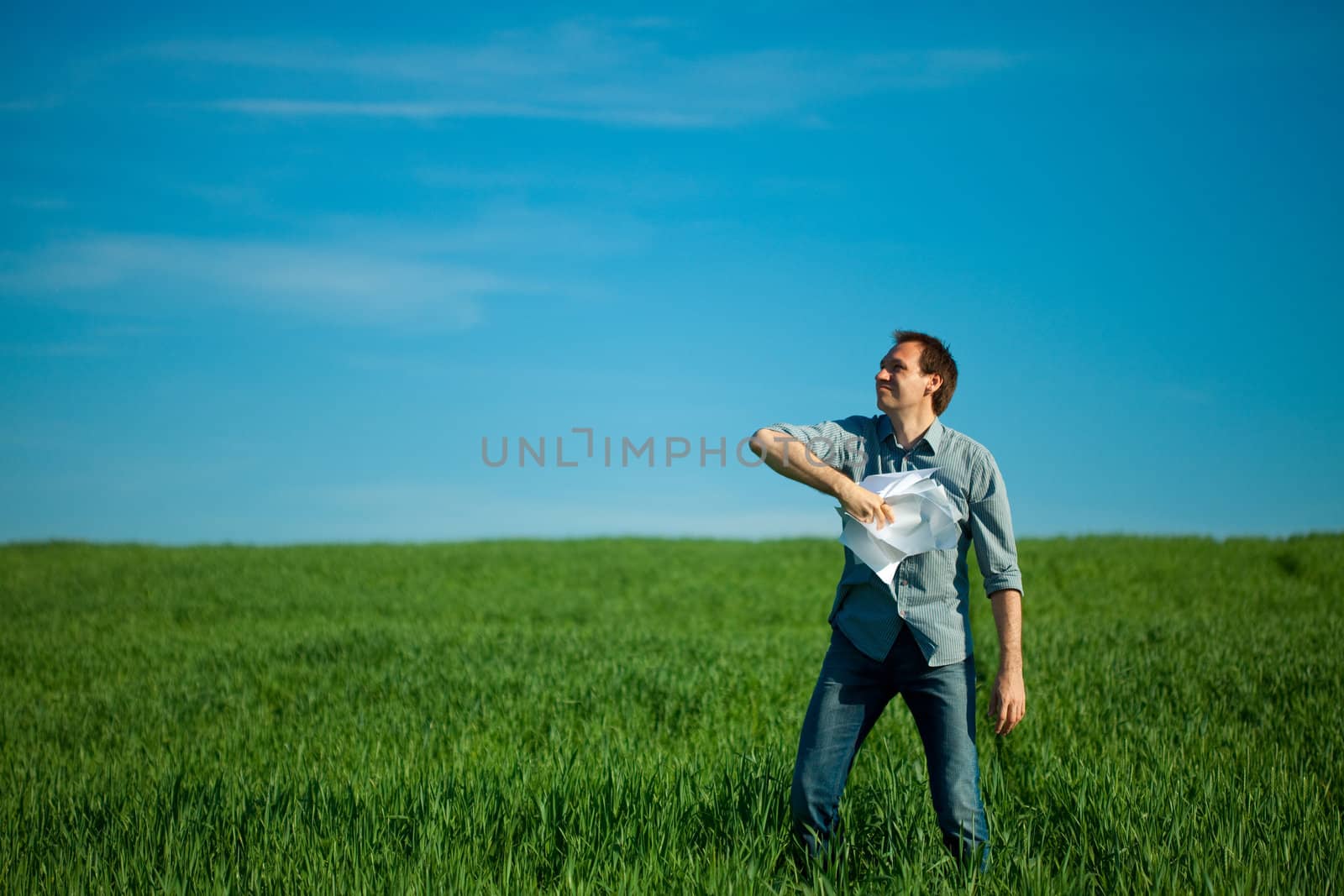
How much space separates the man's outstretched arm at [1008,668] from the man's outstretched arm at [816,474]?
0.66 metres

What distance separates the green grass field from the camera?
4.55 metres

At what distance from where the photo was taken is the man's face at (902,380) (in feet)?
13.7

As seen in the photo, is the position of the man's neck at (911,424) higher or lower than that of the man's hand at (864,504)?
higher

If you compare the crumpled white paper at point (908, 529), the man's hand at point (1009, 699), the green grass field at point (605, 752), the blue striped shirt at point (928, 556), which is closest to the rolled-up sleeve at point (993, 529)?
the blue striped shirt at point (928, 556)

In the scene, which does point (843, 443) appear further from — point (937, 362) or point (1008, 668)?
point (1008, 668)

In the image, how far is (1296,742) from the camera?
316 inches

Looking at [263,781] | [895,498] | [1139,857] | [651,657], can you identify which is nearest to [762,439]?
[895,498]

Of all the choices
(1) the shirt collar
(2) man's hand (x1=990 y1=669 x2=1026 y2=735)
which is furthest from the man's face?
(2) man's hand (x1=990 y1=669 x2=1026 y2=735)

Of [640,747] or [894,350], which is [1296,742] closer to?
[640,747]

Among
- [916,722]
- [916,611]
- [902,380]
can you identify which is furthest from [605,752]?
[902,380]

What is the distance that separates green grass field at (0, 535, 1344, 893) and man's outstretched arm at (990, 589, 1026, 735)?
29.6 inches

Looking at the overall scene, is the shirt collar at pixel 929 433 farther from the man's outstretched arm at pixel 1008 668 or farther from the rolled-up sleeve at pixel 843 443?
the man's outstretched arm at pixel 1008 668

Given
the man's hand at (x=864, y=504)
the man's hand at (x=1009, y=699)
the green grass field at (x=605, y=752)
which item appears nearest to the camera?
the man's hand at (x=864, y=504)

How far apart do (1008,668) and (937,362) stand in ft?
4.50
